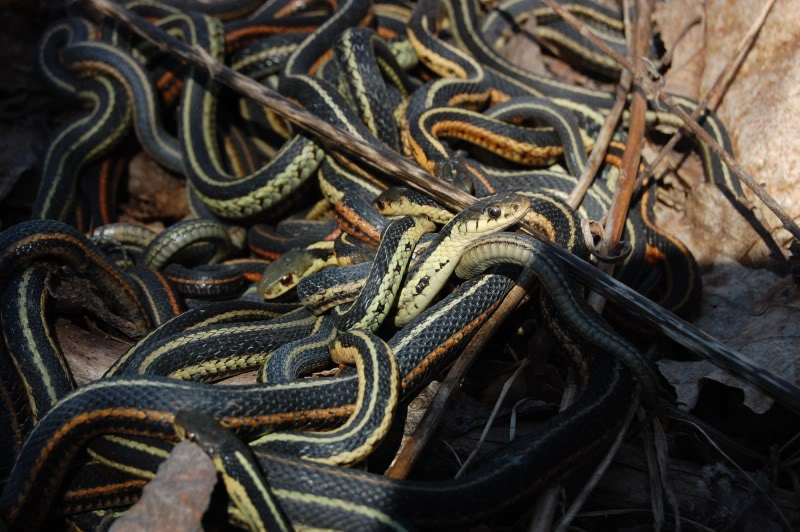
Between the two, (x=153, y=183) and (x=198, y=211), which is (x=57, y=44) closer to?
(x=153, y=183)

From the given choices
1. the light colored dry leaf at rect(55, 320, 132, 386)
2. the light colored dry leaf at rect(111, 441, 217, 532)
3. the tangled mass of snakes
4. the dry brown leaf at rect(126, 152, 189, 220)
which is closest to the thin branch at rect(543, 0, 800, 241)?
the tangled mass of snakes

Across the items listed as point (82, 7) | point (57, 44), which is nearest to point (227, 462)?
point (57, 44)

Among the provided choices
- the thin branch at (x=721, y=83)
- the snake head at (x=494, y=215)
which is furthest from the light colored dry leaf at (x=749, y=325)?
the snake head at (x=494, y=215)

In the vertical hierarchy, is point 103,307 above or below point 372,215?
below

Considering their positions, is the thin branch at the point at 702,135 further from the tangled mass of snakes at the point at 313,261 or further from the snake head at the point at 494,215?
the snake head at the point at 494,215

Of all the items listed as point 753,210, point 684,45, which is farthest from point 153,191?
point 753,210
